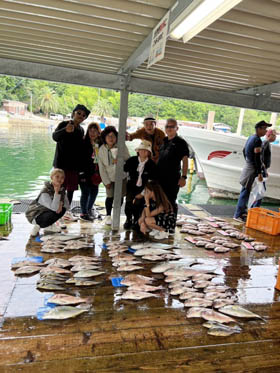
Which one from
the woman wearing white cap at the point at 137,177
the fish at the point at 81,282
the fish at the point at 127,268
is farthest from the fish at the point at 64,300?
the woman wearing white cap at the point at 137,177

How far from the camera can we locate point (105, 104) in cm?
4325

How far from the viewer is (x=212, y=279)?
318cm

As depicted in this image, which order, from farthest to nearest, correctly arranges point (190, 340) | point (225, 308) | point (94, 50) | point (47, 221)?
1. point (47, 221)
2. point (94, 50)
3. point (225, 308)
4. point (190, 340)

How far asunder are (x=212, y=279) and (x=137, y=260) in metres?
0.90

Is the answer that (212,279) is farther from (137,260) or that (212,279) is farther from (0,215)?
(0,215)

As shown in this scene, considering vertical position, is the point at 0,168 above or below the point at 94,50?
below

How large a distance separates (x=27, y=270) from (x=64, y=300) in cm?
73

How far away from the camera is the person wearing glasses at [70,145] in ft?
15.0

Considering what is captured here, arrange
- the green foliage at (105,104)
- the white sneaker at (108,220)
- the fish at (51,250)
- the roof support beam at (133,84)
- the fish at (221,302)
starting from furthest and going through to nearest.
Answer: the green foliage at (105,104), the white sneaker at (108,220), the roof support beam at (133,84), the fish at (51,250), the fish at (221,302)

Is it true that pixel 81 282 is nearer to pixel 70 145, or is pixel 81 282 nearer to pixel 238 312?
pixel 238 312

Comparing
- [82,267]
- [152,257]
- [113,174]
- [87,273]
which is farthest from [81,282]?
[113,174]

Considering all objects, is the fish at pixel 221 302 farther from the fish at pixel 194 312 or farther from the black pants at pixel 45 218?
the black pants at pixel 45 218

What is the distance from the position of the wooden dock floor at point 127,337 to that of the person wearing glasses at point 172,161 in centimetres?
177

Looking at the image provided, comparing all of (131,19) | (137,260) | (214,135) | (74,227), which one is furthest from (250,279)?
(214,135)
